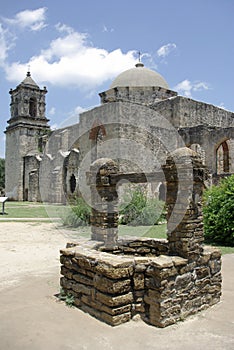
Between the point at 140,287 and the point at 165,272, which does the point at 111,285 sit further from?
the point at 165,272

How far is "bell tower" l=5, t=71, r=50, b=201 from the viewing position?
1272 inches

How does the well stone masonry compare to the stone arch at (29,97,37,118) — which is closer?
the well stone masonry

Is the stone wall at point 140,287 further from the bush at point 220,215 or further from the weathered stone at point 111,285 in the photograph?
the bush at point 220,215

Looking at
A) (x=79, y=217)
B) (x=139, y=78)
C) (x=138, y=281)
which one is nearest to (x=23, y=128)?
(x=139, y=78)

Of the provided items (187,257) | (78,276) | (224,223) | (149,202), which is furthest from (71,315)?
(149,202)

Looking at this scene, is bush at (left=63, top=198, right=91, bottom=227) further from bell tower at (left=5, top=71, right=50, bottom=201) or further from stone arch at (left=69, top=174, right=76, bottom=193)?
bell tower at (left=5, top=71, right=50, bottom=201)

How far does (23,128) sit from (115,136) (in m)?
17.1

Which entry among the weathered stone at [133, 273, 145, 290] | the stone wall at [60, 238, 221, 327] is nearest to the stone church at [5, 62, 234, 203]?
the stone wall at [60, 238, 221, 327]

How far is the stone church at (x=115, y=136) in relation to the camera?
18.4m

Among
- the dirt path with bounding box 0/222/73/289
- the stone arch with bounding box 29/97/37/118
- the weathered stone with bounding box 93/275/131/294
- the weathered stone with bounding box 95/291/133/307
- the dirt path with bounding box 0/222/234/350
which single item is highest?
the stone arch with bounding box 29/97/37/118

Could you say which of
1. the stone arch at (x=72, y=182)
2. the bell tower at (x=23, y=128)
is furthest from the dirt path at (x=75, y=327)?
the bell tower at (x=23, y=128)

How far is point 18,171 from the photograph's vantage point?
32.8 meters

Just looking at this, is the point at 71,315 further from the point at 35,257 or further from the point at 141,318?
the point at 35,257

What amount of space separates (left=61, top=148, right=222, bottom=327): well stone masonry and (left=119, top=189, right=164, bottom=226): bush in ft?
28.5
